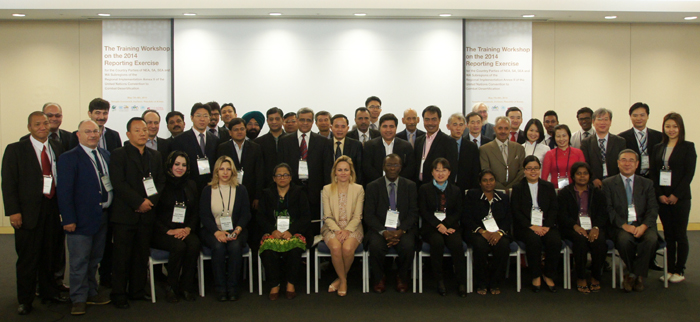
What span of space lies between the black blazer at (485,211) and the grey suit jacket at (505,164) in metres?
0.32

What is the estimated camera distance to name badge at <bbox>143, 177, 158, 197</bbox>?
153 inches

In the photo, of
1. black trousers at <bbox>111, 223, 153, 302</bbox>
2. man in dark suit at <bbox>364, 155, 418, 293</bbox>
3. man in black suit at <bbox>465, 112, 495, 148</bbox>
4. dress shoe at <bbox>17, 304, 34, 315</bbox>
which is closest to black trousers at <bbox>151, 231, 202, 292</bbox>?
black trousers at <bbox>111, 223, 153, 302</bbox>

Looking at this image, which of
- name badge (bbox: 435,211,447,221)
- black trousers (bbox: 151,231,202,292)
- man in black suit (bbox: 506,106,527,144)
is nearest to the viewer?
black trousers (bbox: 151,231,202,292)

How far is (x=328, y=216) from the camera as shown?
4.41 m

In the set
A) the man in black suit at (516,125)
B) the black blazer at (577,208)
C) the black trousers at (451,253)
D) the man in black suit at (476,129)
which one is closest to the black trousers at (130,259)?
the black trousers at (451,253)

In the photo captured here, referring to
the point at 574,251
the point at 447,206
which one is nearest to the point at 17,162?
the point at 447,206

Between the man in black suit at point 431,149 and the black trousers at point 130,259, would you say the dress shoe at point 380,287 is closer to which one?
the man in black suit at point 431,149

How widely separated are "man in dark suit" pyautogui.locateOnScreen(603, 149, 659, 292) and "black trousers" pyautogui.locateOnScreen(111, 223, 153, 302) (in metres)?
4.21

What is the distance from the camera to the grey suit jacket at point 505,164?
468 centimetres

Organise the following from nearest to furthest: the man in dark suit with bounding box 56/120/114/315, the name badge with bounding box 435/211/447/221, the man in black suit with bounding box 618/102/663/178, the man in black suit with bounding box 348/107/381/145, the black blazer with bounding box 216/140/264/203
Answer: the man in dark suit with bounding box 56/120/114/315, the name badge with bounding box 435/211/447/221, the black blazer with bounding box 216/140/264/203, the man in black suit with bounding box 618/102/663/178, the man in black suit with bounding box 348/107/381/145

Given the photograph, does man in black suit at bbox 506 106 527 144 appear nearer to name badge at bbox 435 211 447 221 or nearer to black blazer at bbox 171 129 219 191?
name badge at bbox 435 211 447 221

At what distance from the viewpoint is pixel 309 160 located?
475 centimetres

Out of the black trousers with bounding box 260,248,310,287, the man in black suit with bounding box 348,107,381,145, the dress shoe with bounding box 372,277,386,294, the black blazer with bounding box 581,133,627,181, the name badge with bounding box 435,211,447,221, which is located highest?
the man in black suit with bounding box 348,107,381,145

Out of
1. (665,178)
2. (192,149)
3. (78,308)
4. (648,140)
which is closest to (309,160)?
(192,149)
